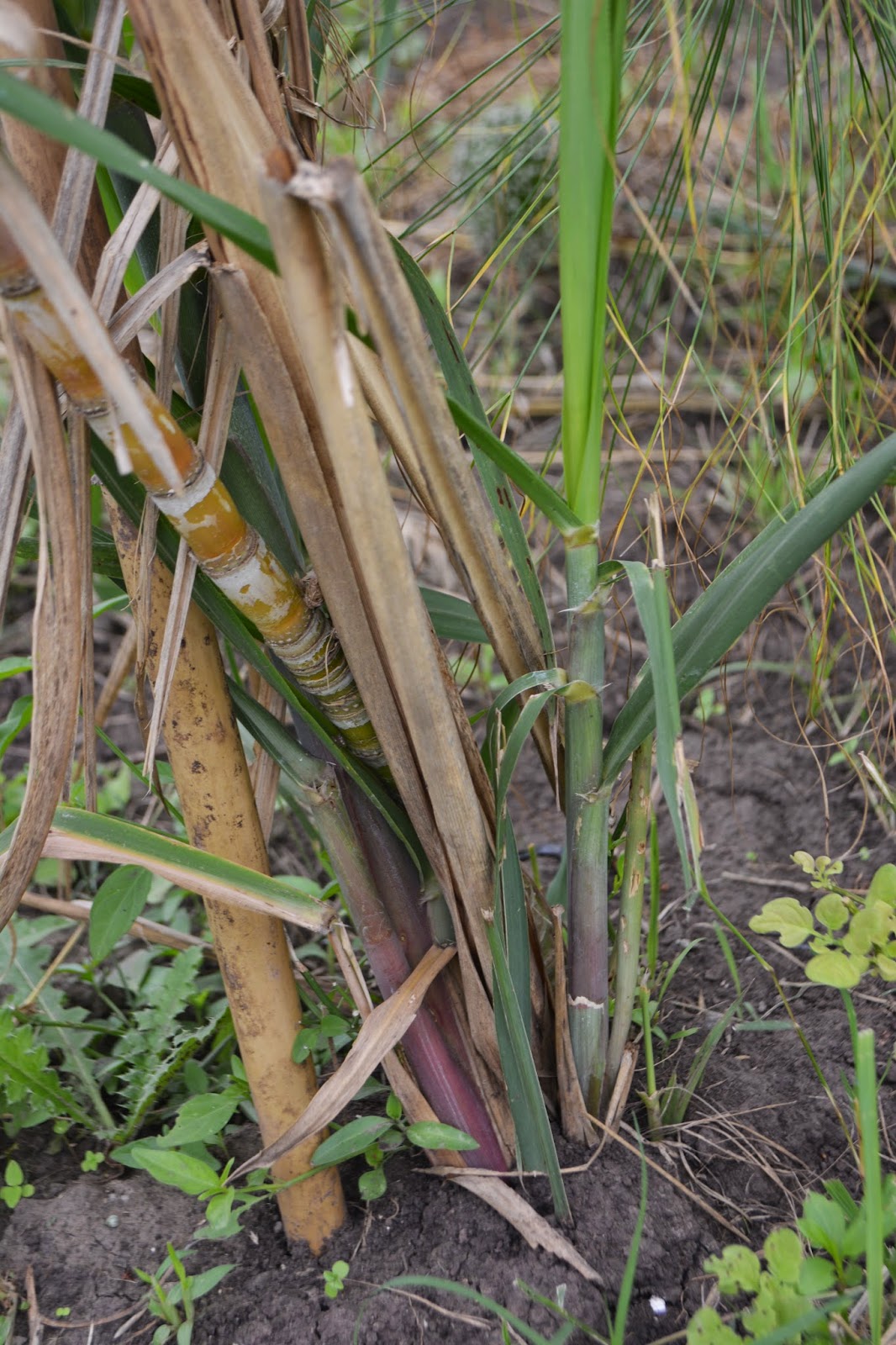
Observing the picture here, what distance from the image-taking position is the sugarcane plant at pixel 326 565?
0.50 metres

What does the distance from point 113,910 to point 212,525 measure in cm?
29

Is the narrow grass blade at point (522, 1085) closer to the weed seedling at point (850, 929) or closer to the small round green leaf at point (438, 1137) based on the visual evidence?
the small round green leaf at point (438, 1137)

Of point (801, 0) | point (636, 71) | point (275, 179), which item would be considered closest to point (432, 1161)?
point (275, 179)

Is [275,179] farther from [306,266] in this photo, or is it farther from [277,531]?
[277,531]

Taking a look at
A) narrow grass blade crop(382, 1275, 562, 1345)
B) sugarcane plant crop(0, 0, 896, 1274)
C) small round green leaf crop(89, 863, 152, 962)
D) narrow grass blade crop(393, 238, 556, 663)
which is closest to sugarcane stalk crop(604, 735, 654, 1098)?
sugarcane plant crop(0, 0, 896, 1274)

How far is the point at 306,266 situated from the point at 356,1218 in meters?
0.72

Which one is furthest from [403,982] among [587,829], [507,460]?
[507,460]

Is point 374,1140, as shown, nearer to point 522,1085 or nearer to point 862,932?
point 522,1085

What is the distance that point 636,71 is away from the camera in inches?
81.7

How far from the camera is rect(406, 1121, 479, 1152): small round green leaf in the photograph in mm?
716

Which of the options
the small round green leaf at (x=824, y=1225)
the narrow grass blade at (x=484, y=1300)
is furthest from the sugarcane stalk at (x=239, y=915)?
the small round green leaf at (x=824, y=1225)

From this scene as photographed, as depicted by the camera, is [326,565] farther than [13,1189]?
No

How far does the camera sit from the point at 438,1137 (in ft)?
2.37

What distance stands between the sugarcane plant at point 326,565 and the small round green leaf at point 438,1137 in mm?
31
